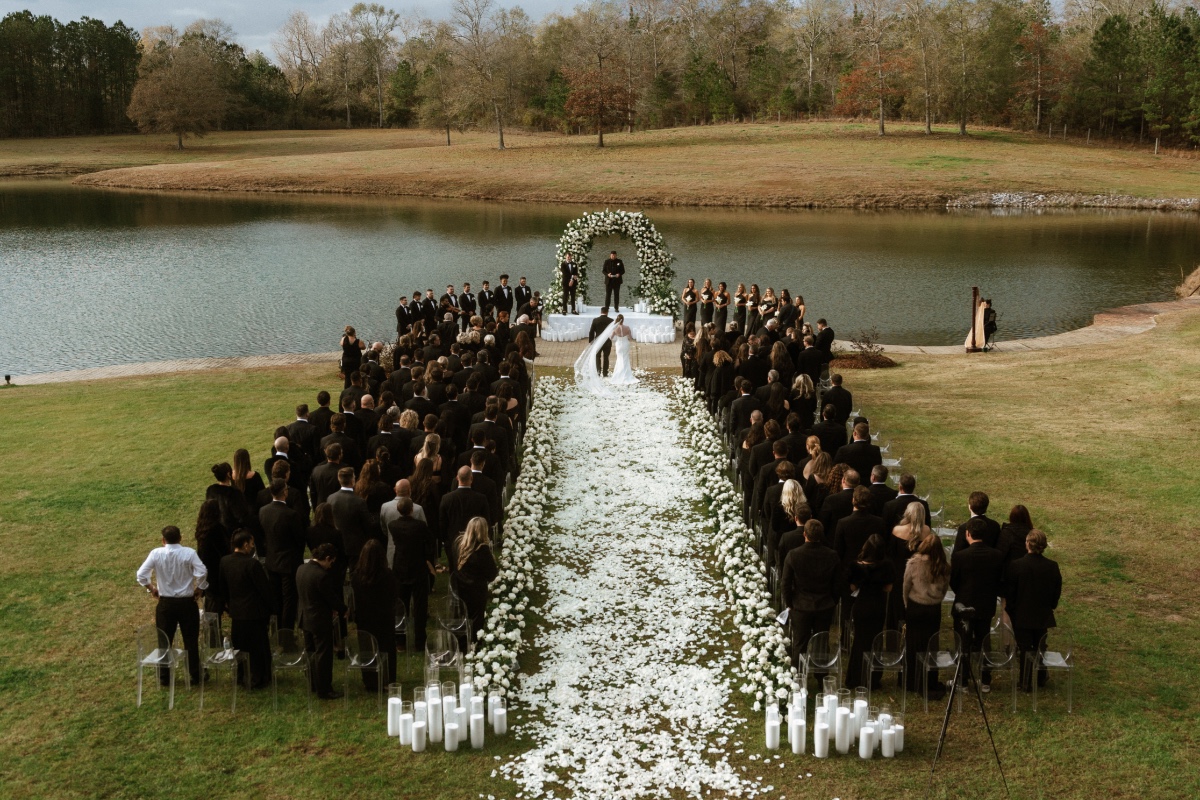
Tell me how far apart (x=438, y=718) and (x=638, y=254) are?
19018 mm

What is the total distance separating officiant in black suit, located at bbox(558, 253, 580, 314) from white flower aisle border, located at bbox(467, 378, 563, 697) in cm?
989

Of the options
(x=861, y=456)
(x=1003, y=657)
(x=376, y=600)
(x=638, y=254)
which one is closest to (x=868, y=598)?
(x=1003, y=657)

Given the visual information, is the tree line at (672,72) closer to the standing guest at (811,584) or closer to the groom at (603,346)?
the groom at (603,346)

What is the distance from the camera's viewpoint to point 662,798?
7.28m

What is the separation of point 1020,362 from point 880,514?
14.4 m

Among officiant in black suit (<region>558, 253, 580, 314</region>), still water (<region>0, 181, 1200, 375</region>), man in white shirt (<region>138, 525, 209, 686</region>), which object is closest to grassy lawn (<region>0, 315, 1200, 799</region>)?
man in white shirt (<region>138, 525, 209, 686</region>)

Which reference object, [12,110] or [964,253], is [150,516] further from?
[12,110]

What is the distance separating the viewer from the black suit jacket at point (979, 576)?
8.54 meters

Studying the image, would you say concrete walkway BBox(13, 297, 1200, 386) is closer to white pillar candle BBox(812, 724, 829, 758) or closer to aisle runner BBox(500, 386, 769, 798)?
aisle runner BBox(500, 386, 769, 798)

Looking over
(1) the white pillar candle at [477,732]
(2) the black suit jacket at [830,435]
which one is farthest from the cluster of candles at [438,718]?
(2) the black suit jacket at [830,435]

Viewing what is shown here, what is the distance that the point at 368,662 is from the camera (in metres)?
8.49

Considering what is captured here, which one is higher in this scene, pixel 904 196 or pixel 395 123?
pixel 395 123

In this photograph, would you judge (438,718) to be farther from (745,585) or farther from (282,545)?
(745,585)

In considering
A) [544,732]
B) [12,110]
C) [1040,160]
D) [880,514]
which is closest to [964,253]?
[1040,160]
